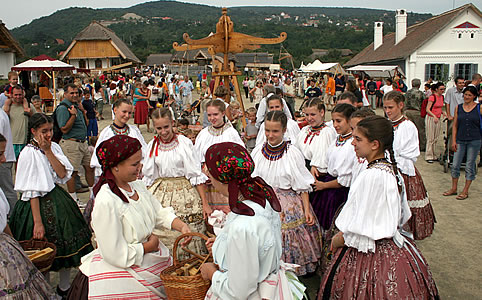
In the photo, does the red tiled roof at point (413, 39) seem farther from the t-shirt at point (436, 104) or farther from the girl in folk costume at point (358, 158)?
the girl in folk costume at point (358, 158)

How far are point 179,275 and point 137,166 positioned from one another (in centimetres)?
79

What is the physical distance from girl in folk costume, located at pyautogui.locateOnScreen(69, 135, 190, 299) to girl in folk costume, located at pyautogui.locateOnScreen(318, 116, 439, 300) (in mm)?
1369

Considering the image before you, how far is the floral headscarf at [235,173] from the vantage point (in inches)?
91.2

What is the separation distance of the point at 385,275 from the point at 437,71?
29188 mm

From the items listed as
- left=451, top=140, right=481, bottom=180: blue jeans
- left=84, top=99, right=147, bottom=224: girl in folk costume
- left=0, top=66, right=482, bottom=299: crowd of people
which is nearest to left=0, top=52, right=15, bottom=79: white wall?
left=0, top=66, right=482, bottom=299: crowd of people

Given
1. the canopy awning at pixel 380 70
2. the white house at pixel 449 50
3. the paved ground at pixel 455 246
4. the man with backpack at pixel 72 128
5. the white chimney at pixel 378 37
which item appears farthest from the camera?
the white chimney at pixel 378 37

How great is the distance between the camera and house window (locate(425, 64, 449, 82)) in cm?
2792

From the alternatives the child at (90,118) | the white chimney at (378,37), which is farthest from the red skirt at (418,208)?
the white chimney at (378,37)

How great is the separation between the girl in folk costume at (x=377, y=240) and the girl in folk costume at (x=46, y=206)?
2529mm

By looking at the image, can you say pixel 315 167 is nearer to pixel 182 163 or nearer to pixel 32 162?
pixel 182 163

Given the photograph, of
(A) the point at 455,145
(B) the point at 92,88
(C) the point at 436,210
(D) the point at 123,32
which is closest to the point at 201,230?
(C) the point at 436,210

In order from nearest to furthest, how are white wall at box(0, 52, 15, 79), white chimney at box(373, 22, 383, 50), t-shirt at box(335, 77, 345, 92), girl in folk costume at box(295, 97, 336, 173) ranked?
girl in folk costume at box(295, 97, 336, 173)
t-shirt at box(335, 77, 345, 92)
white wall at box(0, 52, 15, 79)
white chimney at box(373, 22, 383, 50)

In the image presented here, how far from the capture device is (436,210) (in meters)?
6.92

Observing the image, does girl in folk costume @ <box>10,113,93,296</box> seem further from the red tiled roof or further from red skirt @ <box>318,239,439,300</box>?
the red tiled roof
